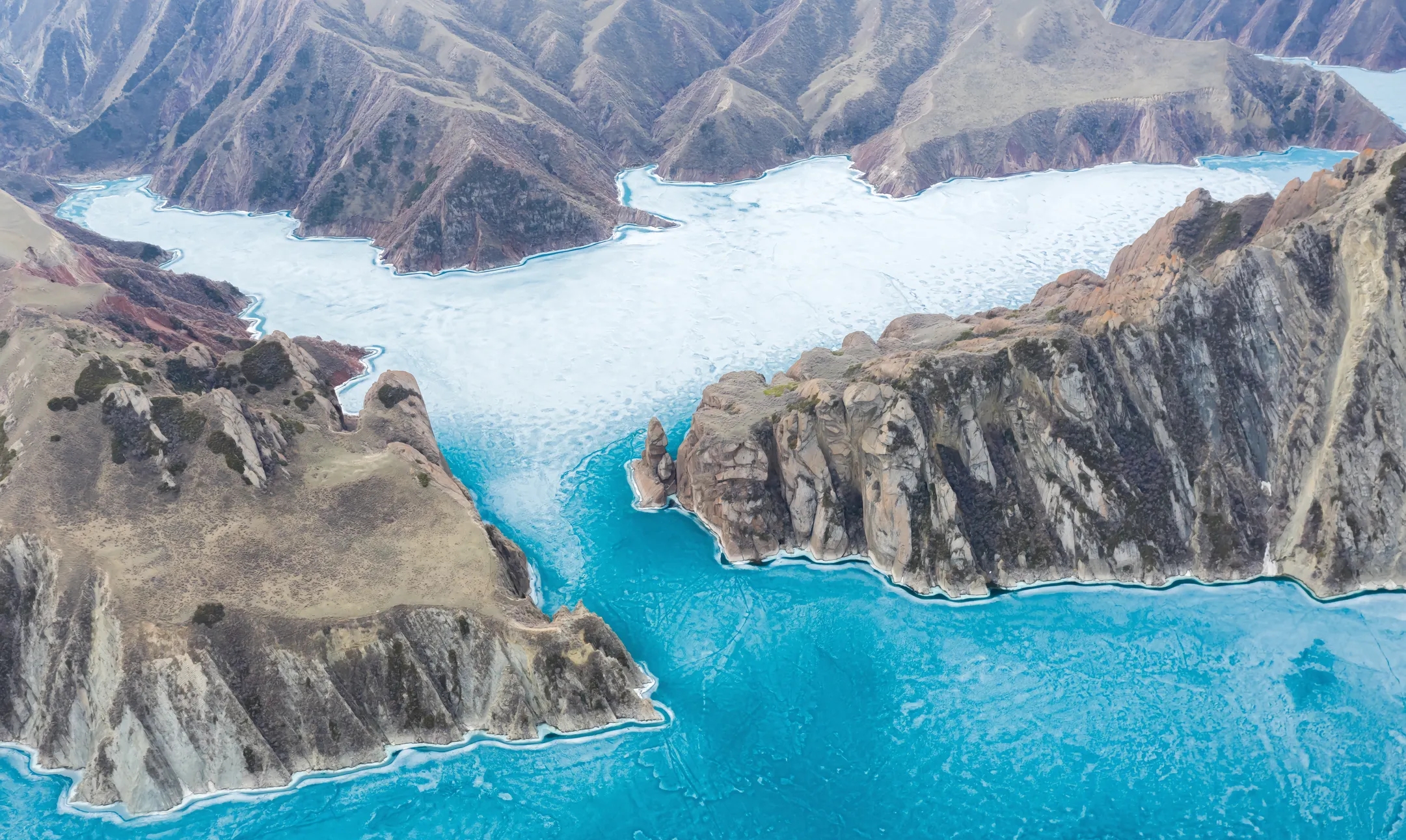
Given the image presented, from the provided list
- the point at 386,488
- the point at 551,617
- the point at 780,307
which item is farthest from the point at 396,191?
the point at 551,617

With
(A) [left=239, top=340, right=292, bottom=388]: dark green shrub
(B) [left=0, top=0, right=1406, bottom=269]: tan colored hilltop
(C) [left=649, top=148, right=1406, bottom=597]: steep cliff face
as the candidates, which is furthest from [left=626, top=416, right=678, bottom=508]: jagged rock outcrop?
(B) [left=0, top=0, right=1406, bottom=269]: tan colored hilltop

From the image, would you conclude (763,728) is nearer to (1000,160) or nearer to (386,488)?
(386,488)

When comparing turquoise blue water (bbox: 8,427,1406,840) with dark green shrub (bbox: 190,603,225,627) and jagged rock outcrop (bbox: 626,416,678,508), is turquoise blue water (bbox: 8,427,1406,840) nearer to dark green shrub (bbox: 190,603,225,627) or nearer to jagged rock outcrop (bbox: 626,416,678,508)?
dark green shrub (bbox: 190,603,225,627)

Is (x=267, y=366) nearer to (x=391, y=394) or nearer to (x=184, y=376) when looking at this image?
(x=184, y=376)

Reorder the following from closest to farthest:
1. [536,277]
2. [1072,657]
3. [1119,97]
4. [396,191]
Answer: [1072,657] → [536,277] → [396,191] → [1119,97]

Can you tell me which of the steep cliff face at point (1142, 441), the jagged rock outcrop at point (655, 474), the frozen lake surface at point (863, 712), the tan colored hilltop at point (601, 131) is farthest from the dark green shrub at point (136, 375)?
the tan colored hilltop at point (601, 131)

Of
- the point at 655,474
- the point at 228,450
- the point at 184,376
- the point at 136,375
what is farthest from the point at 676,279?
the point at 228,450
